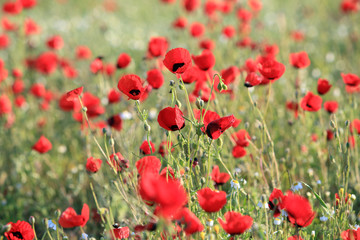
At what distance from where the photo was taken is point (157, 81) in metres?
2.35

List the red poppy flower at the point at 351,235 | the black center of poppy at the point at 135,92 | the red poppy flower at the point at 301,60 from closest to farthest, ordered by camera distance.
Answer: the red poppy flower at the point at 351,235, the black center of poppy at the point at 135,92, the red poppy flower at the point at 301,60

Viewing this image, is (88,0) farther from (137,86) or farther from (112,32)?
(137,86)

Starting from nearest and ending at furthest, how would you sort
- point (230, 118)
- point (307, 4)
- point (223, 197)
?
point (223, 197), point (230, 118), point (307, 4)

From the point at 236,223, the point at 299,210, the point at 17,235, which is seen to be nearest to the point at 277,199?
the point at 299,210

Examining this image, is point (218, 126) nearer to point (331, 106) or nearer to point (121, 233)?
point (121, 233)

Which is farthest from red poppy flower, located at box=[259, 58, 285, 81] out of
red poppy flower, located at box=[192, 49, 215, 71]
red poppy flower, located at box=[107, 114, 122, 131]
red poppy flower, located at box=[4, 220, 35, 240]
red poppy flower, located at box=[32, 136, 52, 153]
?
red poppy flower, located at box=[32, 136, 52, 153]

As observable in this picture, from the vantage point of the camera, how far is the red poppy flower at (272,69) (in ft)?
6.75

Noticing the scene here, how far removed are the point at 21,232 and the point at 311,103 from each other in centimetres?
163

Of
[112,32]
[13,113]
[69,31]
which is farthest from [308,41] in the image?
[13,113]

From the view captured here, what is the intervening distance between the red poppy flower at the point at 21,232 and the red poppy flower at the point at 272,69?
52.6 inches

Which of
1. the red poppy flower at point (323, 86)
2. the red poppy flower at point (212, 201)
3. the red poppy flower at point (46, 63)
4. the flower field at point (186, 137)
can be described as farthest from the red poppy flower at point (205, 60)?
the red poppy flower at point (46, 63)

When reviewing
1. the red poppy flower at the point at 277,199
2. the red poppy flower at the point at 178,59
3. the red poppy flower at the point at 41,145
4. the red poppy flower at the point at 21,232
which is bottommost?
the red poppy flower at the point at 277,199

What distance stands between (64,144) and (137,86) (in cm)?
210

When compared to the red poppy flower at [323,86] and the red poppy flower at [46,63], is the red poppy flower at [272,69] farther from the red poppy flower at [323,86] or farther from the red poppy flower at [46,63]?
the red poppy flower at [46,63]
